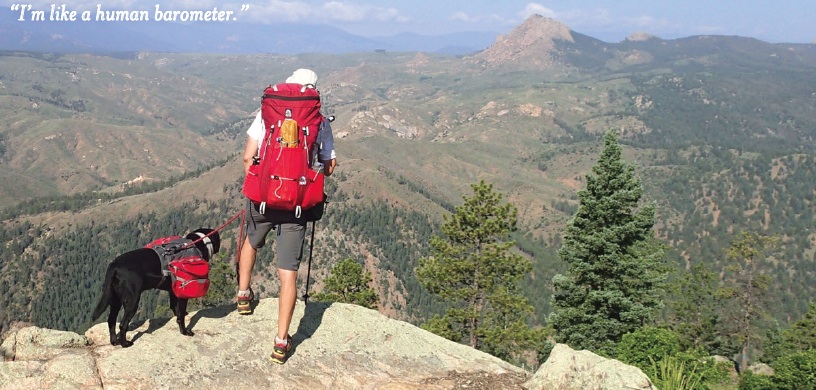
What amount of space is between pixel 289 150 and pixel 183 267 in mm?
3107

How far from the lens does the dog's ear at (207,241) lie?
9289mm

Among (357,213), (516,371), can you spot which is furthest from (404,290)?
(516,371)

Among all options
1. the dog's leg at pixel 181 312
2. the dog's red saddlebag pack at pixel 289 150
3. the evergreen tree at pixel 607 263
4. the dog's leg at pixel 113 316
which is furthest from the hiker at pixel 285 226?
the evergreen tree at pixel 607 263

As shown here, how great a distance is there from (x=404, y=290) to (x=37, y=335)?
484ft

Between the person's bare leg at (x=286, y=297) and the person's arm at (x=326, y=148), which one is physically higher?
the person's arm at (x=326, y=148)

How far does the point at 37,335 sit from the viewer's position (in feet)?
26.4

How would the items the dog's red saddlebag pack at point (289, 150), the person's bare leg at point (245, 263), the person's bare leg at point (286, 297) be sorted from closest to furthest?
the dog's red saddlebag pack at point (289, 150) < the person's bare leg at point (286, 297) < the person's bare leg at point (245, 263)

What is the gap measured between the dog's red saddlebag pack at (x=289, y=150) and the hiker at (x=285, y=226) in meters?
0.24

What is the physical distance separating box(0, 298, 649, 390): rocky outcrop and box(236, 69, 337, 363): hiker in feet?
2.04

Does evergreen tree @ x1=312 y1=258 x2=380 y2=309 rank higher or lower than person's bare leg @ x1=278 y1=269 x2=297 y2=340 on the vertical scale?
lower

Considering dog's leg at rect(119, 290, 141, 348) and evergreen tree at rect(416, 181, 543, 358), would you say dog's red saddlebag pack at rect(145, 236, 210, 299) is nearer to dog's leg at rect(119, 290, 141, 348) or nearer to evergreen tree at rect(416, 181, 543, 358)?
dog's leg at rect(119, 290, 141, 348)

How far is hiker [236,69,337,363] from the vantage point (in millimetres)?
Result: 7902

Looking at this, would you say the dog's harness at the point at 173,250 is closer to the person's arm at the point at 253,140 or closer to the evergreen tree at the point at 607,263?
the person's arm at the point at 253,140

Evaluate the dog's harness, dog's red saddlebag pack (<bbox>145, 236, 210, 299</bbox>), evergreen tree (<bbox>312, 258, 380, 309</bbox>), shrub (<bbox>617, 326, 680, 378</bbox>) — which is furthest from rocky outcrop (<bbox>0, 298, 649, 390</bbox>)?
evergreen tree (<bbox>312, 258, 380, 309</bbox>)
